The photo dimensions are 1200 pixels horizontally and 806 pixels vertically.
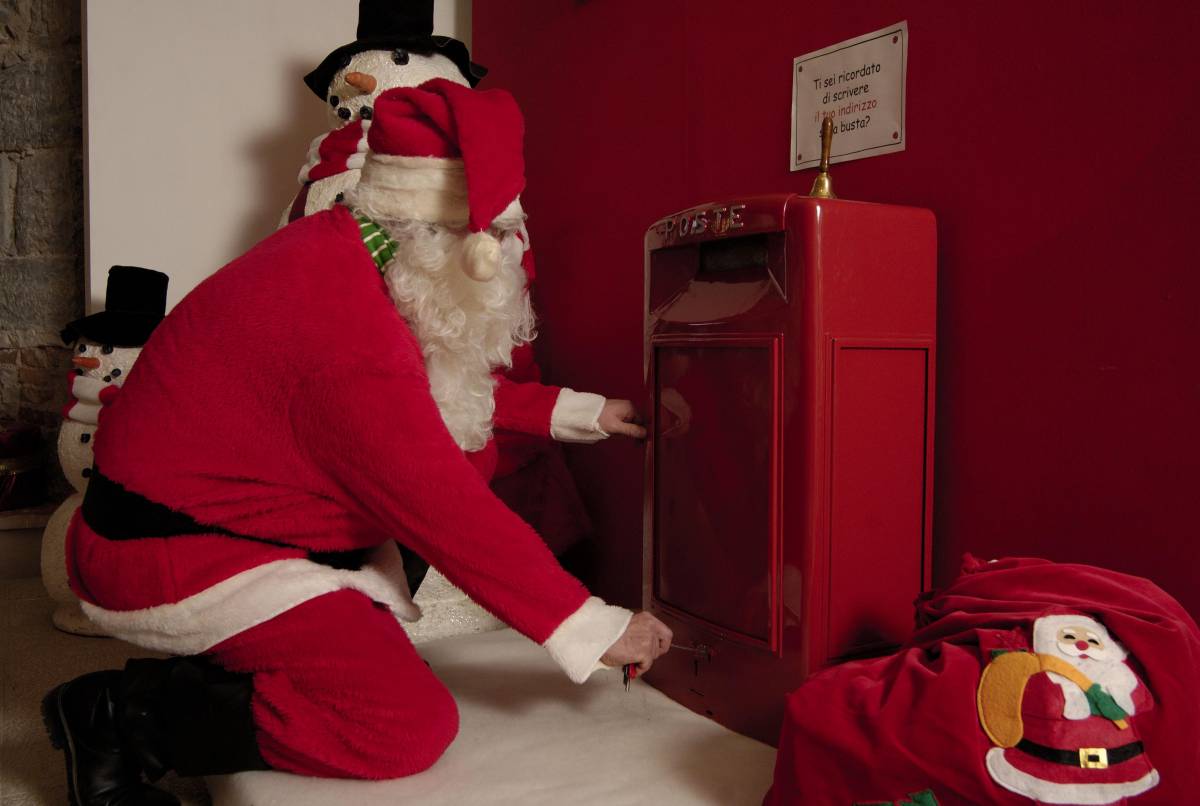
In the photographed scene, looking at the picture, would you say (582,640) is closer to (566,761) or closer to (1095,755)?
(566,761)

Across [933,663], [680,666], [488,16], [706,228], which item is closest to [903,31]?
[706,228]

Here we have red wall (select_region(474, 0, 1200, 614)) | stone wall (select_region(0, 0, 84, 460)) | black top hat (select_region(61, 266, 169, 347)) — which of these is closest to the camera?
red wall (select_region(474, 0, 1200, 614))

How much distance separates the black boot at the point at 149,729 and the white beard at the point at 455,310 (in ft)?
1.62

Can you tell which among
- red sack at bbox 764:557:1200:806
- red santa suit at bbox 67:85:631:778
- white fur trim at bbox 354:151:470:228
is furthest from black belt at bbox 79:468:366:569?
red sack at bbox 764:557:1200:806

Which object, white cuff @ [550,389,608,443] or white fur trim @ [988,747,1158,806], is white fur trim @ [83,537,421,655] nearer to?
white cuff @ [550,389,608,443]

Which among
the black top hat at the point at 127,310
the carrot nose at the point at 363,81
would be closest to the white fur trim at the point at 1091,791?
the carrot nose at the point at 363,81

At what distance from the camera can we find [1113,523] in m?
1.12

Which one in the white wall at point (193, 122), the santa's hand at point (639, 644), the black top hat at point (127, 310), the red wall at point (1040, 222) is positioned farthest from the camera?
the white wall at point (193, 122)

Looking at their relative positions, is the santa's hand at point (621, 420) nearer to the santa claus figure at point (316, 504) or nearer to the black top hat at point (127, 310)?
the santa claus figure at point (316, 504)

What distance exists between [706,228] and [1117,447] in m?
0.61

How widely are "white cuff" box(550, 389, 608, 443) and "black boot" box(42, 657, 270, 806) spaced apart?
2.08ft

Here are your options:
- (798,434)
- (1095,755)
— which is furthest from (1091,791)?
(798,434)

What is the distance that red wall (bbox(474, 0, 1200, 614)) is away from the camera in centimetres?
106

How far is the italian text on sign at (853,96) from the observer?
4.40 ft
